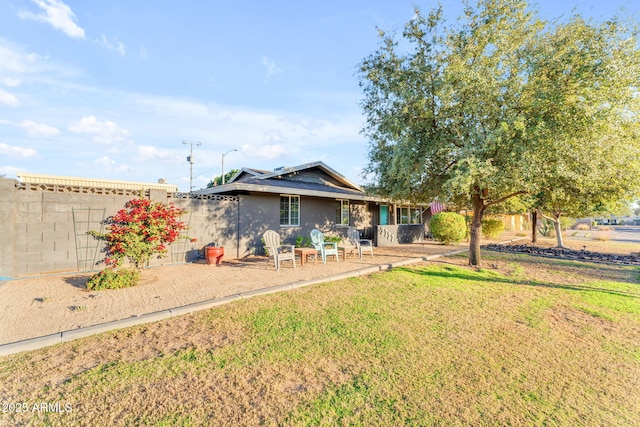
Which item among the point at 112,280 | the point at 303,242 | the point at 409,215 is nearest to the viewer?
the point at 112,280

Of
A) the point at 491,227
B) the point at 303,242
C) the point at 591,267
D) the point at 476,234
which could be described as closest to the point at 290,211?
the point at 303,242

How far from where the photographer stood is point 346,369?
3086 millimetres

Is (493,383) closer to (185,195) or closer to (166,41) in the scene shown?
(185,195)

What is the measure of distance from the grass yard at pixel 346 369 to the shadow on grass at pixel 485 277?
53.5 inches

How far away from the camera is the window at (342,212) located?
14.3 meters

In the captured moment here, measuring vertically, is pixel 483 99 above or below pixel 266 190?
above

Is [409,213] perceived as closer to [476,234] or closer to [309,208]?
[309,208]

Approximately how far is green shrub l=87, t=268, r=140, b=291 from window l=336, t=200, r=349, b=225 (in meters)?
9.36

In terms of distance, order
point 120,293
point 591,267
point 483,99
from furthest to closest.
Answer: point 591,267 < point 483,99 < point 120,293

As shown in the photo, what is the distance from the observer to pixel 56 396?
2600mm

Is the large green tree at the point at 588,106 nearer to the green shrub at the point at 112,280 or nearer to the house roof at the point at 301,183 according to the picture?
the house roof at the point at 301,183

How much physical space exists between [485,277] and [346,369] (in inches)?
251

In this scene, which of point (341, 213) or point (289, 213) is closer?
point (289, 213)

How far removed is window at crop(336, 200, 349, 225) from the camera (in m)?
14.3
